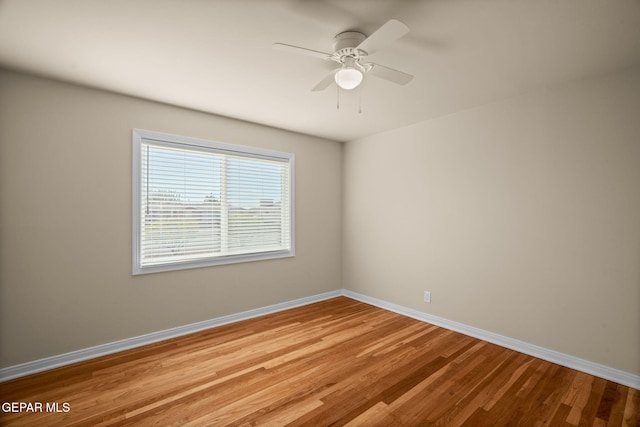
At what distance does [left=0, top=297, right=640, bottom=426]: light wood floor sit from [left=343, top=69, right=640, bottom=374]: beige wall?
16.9 inches

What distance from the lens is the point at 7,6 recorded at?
5.44 ft

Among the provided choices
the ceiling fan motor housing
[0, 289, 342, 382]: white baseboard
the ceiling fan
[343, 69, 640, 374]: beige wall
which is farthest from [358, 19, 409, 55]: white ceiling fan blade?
[0, 289, 342, 382]: white baseboard

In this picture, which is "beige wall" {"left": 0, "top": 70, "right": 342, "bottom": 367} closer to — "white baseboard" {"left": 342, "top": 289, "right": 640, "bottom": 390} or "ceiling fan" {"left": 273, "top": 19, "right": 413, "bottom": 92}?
"ceiling fan" {"left": 273, "top": 19, "right": 413, "bottom": 92}

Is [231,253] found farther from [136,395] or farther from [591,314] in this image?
[591,314]

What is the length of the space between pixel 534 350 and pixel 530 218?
1.24 metres

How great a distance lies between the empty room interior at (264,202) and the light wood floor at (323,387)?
0.02 metres

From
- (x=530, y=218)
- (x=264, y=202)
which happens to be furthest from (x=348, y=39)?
(x=264, y=202)

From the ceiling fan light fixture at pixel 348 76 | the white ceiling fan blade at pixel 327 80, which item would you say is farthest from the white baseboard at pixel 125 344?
the ceiling fan light fixture at pixel 348 76

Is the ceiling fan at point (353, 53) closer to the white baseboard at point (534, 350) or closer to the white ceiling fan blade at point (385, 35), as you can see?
the white ceiling fan blade at point (385, 35)

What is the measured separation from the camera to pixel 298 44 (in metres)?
2.05

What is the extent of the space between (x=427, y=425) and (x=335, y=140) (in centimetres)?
377

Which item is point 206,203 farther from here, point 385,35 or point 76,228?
point 385,35

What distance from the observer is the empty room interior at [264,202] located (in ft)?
6.21

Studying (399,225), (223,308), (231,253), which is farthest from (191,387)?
(399,225)
